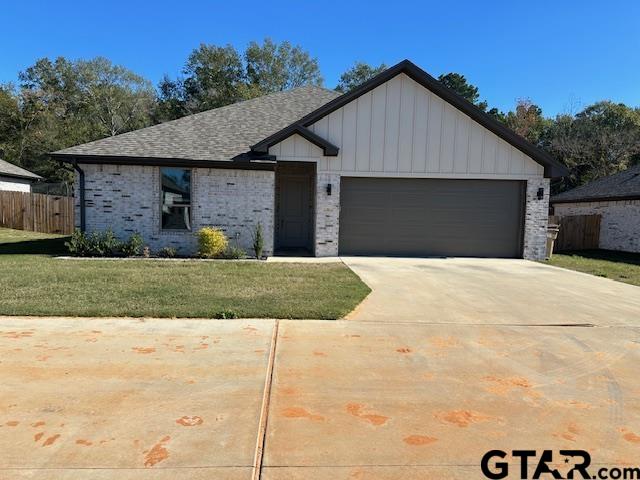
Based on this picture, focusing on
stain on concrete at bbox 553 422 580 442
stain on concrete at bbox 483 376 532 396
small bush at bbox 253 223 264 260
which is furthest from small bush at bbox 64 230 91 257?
stain on concrete at bbox 553 422 580 442

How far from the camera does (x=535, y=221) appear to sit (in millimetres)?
14070

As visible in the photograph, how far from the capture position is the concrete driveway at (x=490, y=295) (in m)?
6.36

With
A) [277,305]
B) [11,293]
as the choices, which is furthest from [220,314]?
[11,293]

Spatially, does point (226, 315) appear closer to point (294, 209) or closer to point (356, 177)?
point (356, 177)

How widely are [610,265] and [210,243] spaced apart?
475 inches

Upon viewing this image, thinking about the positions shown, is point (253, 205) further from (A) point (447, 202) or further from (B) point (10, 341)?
(B) point (10, 341)

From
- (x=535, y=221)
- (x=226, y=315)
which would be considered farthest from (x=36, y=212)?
(x=535, y=221)

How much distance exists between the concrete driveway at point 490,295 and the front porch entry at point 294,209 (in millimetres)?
4027

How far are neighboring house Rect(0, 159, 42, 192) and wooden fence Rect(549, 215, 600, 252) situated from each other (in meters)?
27.7

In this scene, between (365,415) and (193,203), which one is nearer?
(365,415)

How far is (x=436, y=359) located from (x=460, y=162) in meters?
10.3

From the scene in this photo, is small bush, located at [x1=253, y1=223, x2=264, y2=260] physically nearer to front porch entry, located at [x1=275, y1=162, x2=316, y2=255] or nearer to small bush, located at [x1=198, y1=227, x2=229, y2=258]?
small bush, located at [x1=198, y1=227, x2=229, y2=258]

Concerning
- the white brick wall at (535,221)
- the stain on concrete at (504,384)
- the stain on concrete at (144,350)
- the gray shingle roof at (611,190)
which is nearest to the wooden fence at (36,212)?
the stain on concrete at (144,350)

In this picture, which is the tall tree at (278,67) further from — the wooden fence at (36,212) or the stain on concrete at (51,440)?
the stain on concrete at (51,440)
